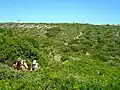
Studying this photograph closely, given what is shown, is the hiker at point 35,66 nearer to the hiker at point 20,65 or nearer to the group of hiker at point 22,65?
the group of hiker at point 22,65

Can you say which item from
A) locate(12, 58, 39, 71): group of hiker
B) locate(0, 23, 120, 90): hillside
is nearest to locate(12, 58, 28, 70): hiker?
locate(12, 58, 39, 71): group of hiker

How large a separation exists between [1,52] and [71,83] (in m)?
12.2

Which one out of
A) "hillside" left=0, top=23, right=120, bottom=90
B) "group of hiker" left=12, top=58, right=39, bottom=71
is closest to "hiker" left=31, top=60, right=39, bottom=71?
"group of hiker" left=12, top=58, right=39, bottom=71

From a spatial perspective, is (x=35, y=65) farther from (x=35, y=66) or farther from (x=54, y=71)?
(x=54, y=71)

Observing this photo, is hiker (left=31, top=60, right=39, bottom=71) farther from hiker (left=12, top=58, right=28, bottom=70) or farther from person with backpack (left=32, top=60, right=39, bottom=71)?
hiker (left=12, top=58, right=28, bottom=70)

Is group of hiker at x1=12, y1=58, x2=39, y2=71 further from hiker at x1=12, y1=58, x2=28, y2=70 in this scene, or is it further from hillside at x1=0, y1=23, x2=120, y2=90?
hillside at x1=0, y1=23, x2=120, y2=90

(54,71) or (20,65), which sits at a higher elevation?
(54,71)

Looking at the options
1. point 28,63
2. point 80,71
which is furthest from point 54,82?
point 28,63

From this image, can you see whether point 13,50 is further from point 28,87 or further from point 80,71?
point 28,87

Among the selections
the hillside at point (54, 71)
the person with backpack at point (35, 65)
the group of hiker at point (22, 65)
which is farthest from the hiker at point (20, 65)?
the person with backpack at point (35, 65)

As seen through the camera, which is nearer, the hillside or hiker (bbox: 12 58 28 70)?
the hillside

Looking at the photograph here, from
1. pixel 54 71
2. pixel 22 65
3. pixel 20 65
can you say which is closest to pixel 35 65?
pixel 22 65

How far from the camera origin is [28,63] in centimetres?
2953

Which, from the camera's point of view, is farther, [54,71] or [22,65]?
[22,65]
